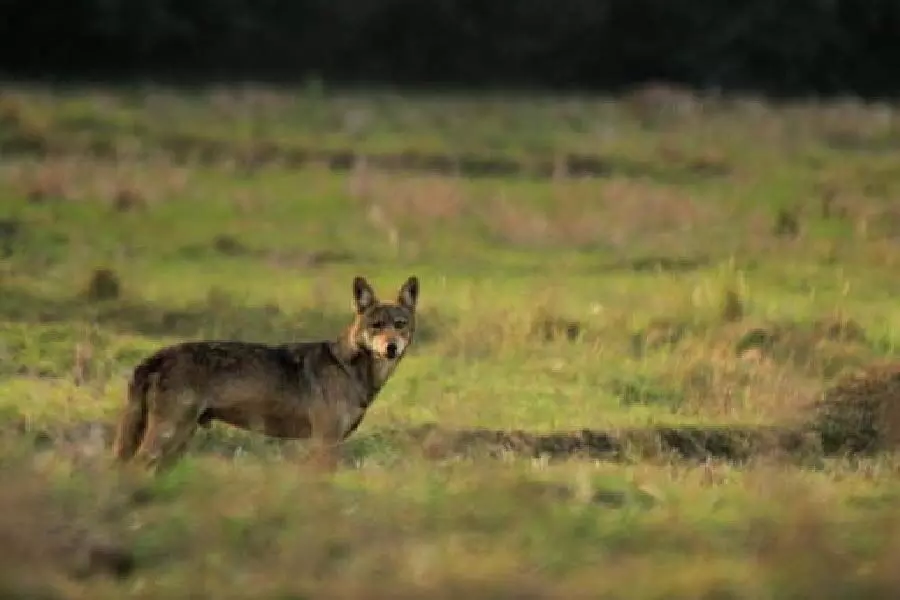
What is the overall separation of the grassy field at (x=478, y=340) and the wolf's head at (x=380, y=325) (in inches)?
25.5

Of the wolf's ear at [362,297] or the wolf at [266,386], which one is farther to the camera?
the wolf's ear at [362,297]

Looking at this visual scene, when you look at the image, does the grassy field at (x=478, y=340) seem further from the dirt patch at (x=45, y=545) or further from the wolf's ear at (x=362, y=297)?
the wolf's ear at (x=362, y=297)

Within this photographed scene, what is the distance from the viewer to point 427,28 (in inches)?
1984

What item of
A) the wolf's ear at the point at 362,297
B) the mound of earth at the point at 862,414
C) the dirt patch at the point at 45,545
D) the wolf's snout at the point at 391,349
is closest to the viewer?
the dirt patch at the point at 45,545

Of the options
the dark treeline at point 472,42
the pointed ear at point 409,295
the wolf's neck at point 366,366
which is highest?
the dark treeline at point 472,42

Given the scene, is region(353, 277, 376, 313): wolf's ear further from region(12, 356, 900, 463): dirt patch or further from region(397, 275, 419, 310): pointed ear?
region(12, 356, 900, 463): dirt patch

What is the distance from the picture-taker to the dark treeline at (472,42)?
43438 millimetres

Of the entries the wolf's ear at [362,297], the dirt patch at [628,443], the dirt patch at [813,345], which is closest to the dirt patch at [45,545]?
the wolf's ear at [362,297]

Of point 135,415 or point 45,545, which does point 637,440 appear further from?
point 45,545

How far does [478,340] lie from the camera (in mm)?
15930

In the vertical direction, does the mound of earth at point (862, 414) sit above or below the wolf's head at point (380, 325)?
below

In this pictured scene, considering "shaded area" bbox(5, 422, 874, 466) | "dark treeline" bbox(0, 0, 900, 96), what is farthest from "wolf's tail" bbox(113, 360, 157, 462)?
"dark treeline" bbox(0, 0, 900, 96)

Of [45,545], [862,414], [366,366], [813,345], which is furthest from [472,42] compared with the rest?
[45,545]

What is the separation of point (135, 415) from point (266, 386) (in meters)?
0.77
